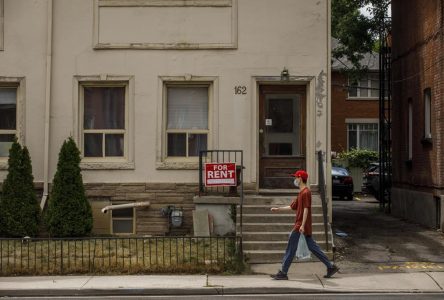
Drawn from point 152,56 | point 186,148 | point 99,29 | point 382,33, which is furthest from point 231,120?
point 382,33

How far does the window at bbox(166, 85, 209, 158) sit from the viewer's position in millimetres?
15867

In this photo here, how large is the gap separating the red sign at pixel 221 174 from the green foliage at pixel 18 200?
364 centimetres

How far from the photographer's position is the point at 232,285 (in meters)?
11.1

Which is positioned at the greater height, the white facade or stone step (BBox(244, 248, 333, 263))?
the white facade

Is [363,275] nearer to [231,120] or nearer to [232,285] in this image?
[232,285]

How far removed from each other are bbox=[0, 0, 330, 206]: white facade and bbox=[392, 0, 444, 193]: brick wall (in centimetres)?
323

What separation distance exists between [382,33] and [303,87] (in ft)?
35.9

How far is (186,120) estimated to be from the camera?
15.9 m

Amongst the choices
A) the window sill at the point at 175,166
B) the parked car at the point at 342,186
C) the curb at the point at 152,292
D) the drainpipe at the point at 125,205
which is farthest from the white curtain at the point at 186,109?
the parked car at the point at 342,186

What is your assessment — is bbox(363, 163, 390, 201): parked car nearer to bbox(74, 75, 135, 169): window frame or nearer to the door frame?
the door frame

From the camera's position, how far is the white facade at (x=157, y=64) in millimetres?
15562

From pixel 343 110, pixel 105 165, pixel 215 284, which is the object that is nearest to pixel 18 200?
pixel 105 165

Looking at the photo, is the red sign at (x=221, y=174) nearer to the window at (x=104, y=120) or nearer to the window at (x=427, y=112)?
the window at (x=104, y=120)

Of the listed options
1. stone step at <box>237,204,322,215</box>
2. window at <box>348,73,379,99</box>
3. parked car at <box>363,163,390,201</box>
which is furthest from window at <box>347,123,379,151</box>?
stone step at <box>237,204,322,215</box>
